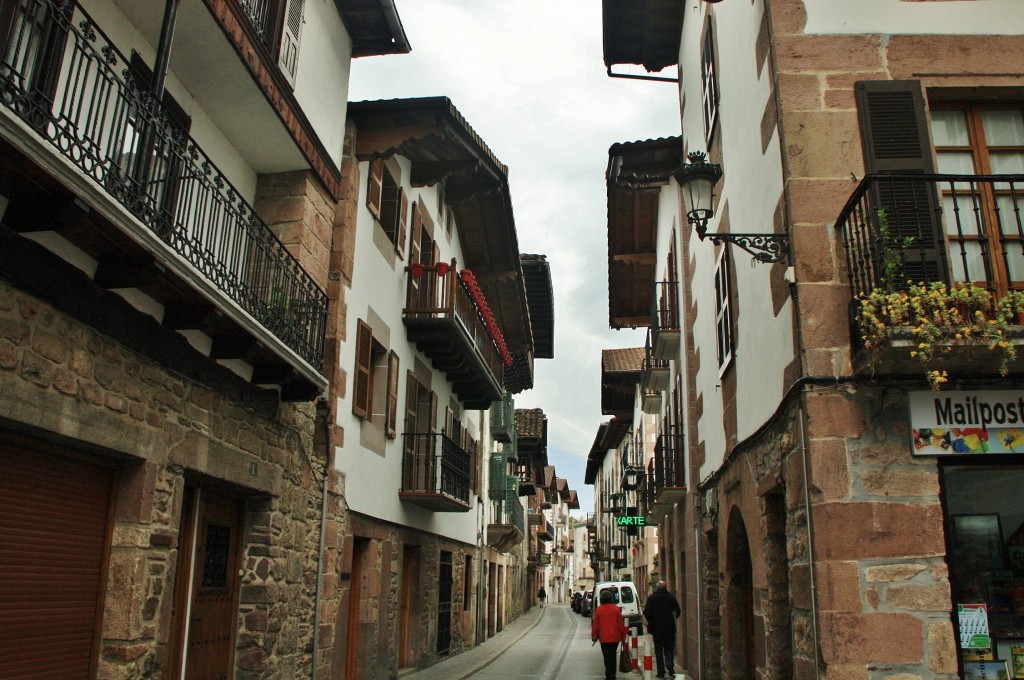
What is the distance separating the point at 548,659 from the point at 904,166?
615 inches

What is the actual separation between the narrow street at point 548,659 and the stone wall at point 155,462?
7.04m

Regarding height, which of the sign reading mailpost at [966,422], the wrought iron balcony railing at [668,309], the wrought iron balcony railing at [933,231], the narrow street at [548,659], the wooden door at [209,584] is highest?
the wrought iron balcony railing at [668,309]

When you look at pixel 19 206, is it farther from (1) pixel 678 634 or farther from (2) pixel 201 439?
(1) pixel 678 634

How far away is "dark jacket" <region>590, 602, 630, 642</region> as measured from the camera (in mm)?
14352

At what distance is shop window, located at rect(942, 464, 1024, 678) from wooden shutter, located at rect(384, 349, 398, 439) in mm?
8870

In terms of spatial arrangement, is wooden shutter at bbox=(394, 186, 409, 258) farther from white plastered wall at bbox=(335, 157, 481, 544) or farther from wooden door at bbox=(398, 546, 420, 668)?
wooden door at bbox=(398, 546, 420, 668)

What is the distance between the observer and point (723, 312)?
10523mm

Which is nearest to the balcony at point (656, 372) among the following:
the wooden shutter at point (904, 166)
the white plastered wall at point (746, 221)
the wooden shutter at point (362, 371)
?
the white plastered wall at point (746, 221)

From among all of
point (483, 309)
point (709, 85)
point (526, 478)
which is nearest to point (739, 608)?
point (709, 85)

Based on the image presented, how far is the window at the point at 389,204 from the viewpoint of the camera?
513 inches

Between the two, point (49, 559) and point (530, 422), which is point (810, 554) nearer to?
point (49, 559)

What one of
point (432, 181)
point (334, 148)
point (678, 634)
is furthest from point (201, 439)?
point (678, 634)

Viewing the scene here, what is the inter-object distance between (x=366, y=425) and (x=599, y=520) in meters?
48.4

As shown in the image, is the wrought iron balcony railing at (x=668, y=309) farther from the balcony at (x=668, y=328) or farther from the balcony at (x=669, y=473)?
the balcony at (x=669, y=473)
